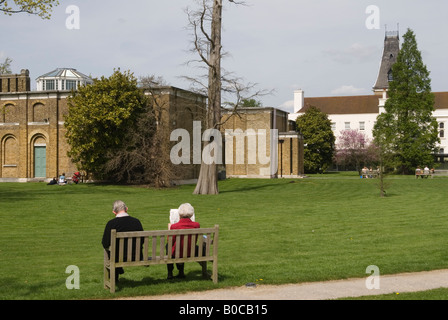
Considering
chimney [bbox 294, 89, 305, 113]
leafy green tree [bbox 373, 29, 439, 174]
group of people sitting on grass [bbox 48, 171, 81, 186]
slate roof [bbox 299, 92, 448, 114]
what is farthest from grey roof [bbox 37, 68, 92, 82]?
chimney [bbox 294, 89, 305, 113]

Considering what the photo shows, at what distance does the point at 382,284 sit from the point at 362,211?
1187 centimetres

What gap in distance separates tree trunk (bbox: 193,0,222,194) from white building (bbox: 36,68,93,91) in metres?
36.2

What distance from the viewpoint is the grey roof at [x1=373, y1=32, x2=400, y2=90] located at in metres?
108

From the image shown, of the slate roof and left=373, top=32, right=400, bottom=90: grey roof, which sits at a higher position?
left=373, top=32, right=400, bottom=90: grey roof

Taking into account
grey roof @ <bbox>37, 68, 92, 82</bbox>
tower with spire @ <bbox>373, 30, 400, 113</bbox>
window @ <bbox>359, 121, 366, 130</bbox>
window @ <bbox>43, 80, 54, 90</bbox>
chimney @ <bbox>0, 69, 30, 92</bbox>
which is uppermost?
tower with spire @ <bbox>373, 30, 400, 113</bbox>

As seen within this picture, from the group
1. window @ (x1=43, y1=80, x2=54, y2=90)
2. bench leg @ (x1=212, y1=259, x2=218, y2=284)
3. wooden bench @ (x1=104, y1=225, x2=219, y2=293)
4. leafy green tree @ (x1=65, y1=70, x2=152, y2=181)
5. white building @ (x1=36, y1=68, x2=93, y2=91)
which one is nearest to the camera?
wooden bench @ (x1=104, y1=225, x2=219, y2=293)

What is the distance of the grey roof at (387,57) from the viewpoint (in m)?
108

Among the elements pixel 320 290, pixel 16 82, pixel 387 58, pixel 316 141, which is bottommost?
pixel 320 290

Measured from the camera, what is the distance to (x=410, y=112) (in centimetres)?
6994

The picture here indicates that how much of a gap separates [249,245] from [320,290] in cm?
481

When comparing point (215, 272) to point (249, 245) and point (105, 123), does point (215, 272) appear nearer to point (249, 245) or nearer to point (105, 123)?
point (249, 245)

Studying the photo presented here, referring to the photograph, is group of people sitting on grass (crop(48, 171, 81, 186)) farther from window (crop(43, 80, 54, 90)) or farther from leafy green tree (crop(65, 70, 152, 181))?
window (crop(43, 80, 54, 90))

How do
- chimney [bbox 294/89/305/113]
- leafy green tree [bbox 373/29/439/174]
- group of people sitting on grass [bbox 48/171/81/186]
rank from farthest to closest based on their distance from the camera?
1. chimney [bbox 294/89/305/113]
2. leafy green tree [bbox 373/29/439/174]
3. group of people sitting on grass [bbox 48/171/81/186]

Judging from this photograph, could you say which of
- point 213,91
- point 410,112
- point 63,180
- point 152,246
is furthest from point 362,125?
point 152,246
